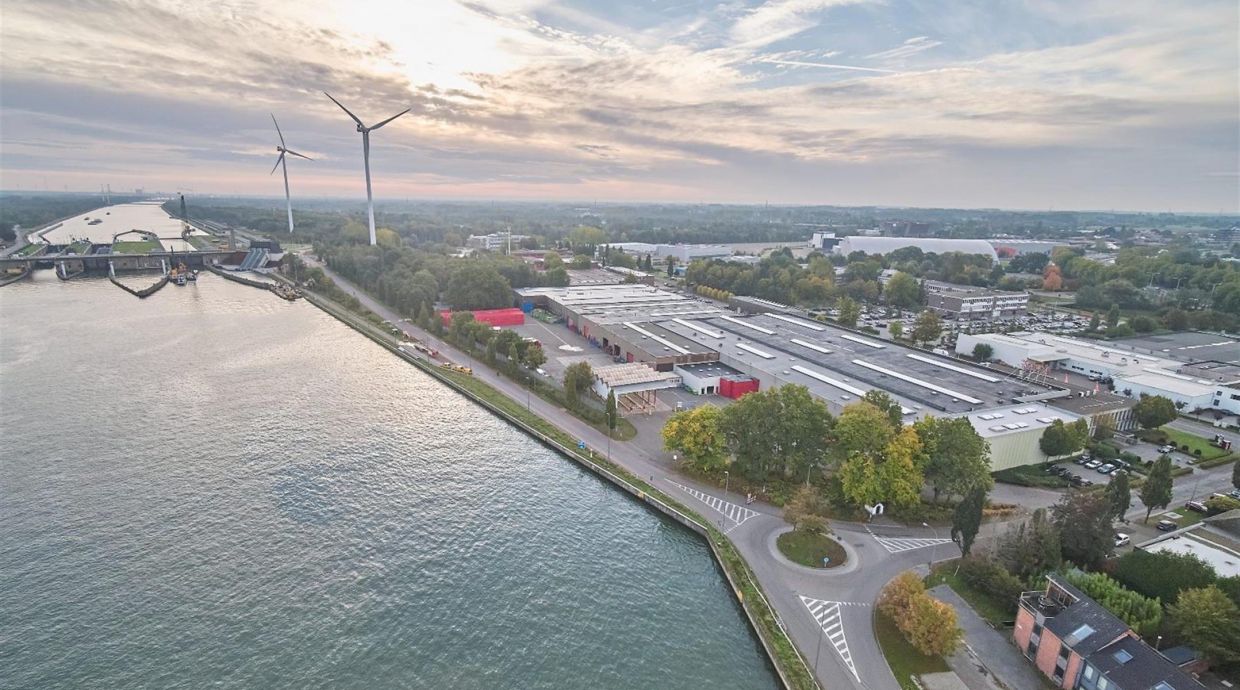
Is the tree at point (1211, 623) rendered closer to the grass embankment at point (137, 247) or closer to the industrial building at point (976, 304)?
the industrial building at point (976, 304)

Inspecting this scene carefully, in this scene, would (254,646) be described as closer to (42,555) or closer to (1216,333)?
(42,555)

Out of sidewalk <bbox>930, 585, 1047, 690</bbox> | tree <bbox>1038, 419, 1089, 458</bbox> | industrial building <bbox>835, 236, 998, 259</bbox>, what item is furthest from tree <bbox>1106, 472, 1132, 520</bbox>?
industrial building <bbox>835, 236, 998, 259</bbox>

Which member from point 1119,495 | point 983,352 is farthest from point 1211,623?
point 983,352

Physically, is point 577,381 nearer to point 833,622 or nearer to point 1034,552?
point 833,622

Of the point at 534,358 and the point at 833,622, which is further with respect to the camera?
the point at 534,358

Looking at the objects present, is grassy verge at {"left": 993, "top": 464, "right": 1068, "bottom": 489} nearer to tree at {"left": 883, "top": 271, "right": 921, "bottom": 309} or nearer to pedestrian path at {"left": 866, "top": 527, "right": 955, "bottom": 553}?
pedestrian path at {"left": 866, "top": 527, "right": 955, "bottom": 553}

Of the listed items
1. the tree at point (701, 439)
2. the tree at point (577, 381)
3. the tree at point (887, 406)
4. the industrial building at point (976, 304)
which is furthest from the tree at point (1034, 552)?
the industrial building at point (976, 304)
